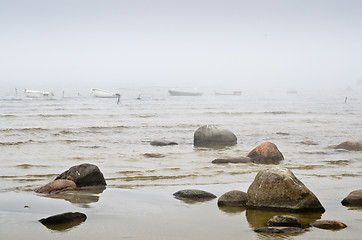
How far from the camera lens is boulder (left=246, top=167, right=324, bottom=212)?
8.77m

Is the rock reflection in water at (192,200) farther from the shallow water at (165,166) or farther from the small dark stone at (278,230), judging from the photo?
the small dark stone at (278,230)

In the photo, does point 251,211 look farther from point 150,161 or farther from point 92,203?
point 150,161

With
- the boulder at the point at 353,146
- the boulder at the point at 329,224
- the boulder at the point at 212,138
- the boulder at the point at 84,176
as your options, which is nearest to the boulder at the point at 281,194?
the boulder at the point at 329,224

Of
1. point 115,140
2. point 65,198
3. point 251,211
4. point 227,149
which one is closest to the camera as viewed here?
point 251,211

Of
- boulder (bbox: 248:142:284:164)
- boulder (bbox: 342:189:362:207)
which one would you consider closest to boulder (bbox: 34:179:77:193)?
boulder (bbox: 342:189:362:207)

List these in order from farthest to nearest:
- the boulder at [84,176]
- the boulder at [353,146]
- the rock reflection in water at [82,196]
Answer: the boulder at [353,146] < the boulder at [84,176] < the rock reflection in water at [82,196]

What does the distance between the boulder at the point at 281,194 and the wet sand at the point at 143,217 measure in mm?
272

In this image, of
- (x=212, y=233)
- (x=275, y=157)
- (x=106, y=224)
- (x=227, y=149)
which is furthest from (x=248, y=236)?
(x=227, y=149)

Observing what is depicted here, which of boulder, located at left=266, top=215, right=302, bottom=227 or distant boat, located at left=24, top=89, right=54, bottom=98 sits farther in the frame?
distant boat, located at left=24, top=89, right=54, bottom=98

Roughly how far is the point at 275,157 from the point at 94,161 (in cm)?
638

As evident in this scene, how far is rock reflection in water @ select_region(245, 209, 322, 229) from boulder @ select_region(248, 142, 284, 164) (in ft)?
23.2

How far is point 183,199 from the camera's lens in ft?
32.4

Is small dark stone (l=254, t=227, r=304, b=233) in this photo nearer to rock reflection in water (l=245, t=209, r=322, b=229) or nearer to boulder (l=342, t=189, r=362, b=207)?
rock reflection in water (l=245, t=209, r=322, b=229)

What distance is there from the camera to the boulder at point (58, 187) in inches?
407
